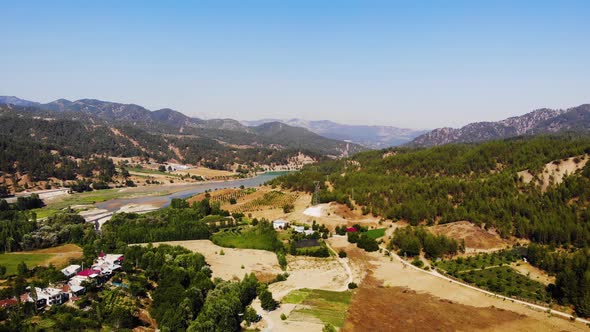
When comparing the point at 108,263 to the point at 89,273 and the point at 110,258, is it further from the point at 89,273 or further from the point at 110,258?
the point at 89,273

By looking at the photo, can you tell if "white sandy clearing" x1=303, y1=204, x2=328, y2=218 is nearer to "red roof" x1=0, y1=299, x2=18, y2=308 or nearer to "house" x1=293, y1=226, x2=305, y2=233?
"house" x1=293, y1=226, x2=305, y2=233

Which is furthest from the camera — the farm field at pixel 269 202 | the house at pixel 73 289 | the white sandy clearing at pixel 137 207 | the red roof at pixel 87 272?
the white sandy clearing at pixel 137 207

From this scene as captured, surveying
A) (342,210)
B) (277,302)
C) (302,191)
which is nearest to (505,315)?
(277,302)

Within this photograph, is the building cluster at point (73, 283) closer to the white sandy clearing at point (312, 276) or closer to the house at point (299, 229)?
the white sandy clearing at point (312, 276)

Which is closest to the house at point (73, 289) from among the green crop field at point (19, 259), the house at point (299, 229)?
the green crop field at point (19, 259)

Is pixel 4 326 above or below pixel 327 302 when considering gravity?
above

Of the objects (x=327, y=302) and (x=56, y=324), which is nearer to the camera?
(x=56, y=324)

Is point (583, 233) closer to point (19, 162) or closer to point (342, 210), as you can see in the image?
point (342, 210)

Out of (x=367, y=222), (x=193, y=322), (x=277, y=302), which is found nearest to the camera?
(x=193, y=322)

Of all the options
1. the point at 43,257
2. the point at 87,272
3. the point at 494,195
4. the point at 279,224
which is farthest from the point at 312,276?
the point at 494,195
